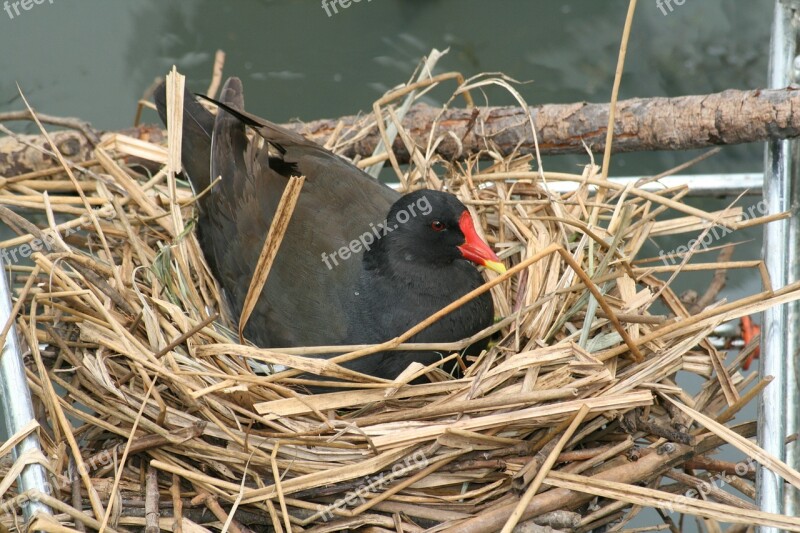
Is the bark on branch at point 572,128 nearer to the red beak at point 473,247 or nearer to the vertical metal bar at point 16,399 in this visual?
the red beak at point 473,247

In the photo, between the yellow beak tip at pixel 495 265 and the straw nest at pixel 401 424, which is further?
the yellow beak tip at pixel 495 265

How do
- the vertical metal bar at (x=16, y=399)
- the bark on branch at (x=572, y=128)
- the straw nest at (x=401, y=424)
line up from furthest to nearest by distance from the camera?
the bark on branch at (x=572, y=128), the straw nest at (x=401, y=424), the vertical metal bar at (x=16, y=399)

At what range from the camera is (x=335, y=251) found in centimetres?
258

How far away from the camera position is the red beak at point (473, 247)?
2.48 m

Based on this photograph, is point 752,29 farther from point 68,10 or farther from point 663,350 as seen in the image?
point 68,10

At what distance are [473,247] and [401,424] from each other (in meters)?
0.63

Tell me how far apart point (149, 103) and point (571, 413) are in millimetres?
1953

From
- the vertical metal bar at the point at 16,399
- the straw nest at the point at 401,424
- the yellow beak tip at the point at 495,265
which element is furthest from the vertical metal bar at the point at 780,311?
the vertical metal bar at the point at 16,399

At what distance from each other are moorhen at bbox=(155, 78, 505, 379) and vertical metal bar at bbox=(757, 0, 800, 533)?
0.71 m

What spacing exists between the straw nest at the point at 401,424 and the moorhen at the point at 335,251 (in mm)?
Answer: 150

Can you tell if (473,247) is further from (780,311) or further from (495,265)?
(780,311)

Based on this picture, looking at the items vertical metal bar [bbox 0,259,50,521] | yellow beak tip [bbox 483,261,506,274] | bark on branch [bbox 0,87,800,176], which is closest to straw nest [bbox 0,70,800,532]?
vertical metal bar [bbox 0,259,50,521]

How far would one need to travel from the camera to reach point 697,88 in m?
3.58

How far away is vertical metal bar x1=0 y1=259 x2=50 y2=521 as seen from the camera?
5.73ft
